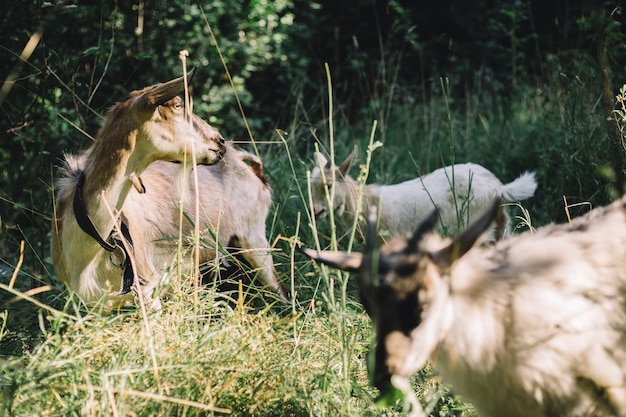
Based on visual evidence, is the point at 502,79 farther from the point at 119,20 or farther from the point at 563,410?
the point at 563,410

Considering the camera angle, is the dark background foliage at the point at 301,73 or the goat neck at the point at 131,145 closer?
the goat neck at the point at 131,145

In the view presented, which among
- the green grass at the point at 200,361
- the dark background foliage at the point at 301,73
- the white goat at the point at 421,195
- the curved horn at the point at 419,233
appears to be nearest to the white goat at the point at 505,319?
the curved horn at the point at 419,233

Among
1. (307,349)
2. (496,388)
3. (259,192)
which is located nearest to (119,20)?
(259,192)

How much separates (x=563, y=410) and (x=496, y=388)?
24 cm

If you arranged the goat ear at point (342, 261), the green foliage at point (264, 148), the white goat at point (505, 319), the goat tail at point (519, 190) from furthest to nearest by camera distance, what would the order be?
the goat tail at point (519, 190)
the green foliage at point (264, 148)
the goat ear at point (342, 261)
the white goat at point (505, 319)

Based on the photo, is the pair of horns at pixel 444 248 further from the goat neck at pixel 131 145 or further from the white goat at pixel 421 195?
the white goat at pixel 421 195

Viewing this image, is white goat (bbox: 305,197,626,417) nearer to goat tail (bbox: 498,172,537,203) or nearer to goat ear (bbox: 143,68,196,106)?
goat ear (bbox: 143,68,196,106)

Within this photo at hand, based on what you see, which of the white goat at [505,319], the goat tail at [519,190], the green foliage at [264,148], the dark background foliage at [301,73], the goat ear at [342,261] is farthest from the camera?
the goat tail at [519,190]

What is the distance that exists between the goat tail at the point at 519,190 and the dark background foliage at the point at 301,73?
0.61ft

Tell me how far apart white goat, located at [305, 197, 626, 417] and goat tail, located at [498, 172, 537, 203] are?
10.5 feet

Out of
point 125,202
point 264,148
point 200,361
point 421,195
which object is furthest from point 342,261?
point 264,148

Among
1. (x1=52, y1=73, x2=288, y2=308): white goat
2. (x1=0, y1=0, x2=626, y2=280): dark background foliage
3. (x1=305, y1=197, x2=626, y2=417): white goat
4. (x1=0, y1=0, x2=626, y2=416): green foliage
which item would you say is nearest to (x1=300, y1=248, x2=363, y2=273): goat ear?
(x1=305, y1=197, x2=626, y2=417): white goat

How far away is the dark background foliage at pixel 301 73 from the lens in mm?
5637

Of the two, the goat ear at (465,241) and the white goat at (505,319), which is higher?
the goat ear at (465,241)
